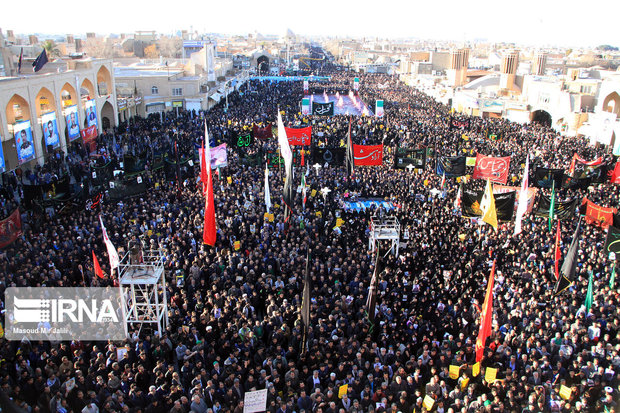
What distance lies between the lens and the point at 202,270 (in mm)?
10805

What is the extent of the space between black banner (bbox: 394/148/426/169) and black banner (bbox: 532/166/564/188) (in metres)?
3.91

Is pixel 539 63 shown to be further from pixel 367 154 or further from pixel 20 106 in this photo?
pixel 20 106

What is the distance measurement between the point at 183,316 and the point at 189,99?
1222 inches

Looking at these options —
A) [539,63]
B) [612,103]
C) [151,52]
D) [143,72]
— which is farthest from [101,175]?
[151,52]

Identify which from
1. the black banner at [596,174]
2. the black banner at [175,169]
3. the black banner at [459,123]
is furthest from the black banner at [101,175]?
the black banner at [459,123]

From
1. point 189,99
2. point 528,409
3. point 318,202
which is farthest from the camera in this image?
point 189,99

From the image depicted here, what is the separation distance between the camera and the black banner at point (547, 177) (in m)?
16.8

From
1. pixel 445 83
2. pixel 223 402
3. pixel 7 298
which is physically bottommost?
pixel 223 402

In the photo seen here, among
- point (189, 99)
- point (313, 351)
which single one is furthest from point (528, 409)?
point (189, 99)

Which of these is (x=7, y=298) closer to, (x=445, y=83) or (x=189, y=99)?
(x=189, y=99)

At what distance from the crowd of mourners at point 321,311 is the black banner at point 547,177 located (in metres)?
Result: 0.41

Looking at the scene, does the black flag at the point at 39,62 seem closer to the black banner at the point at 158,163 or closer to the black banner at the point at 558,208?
the black banner at the point at 158,163

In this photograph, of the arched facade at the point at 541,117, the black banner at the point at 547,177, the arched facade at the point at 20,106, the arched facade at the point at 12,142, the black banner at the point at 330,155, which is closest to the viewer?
the black banner at the point at 547,177

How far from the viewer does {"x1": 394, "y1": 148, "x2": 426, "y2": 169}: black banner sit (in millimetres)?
17828
